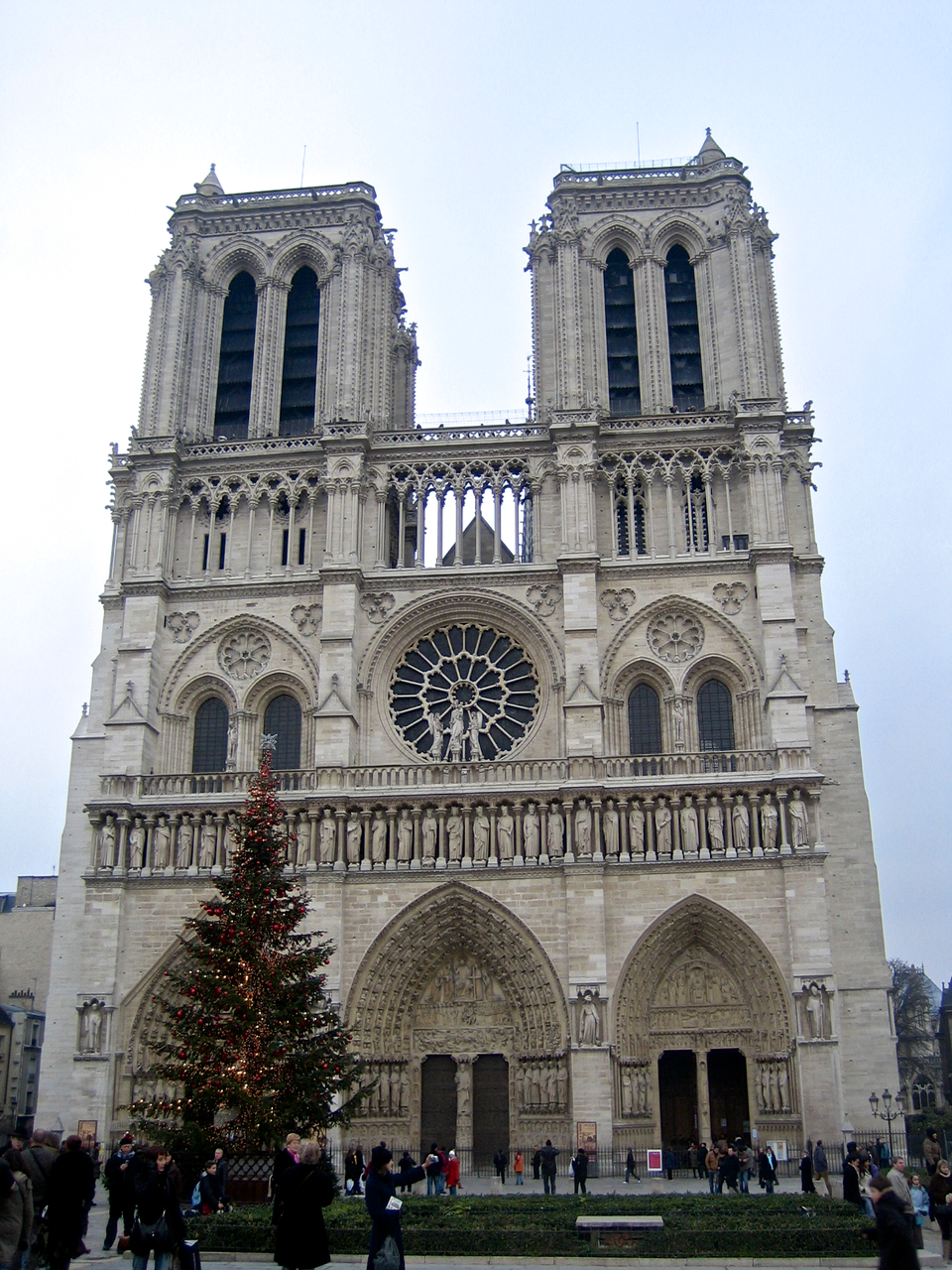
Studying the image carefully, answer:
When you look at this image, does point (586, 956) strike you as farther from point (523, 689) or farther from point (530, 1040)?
point (523, 689)

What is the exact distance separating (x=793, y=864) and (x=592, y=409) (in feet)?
39.7

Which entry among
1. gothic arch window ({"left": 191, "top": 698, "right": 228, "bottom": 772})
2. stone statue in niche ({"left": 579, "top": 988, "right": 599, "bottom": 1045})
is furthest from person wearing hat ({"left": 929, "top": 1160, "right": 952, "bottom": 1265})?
gothic arch window ({"left": 191, "top": 698, "right": 228, "bottom": 772})

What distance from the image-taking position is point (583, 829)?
89.6ft

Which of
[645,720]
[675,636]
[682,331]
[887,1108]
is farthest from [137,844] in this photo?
[682,331]

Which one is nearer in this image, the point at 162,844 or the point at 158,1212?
the point at 158,1212

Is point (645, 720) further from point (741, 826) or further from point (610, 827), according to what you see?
point (741, 826)

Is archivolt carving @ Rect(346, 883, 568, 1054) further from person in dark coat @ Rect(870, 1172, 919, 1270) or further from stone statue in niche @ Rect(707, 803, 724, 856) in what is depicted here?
person in dark coat @ Rect(870, 1172, 919, 1270)

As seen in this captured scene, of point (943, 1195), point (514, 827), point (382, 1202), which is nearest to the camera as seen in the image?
point (382, 1202)

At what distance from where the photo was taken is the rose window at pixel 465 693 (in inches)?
1187

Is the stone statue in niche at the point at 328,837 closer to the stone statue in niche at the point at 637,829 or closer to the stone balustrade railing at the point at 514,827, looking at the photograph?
the stone balustrade railing at the point at 514,827

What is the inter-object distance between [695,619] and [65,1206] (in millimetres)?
22258

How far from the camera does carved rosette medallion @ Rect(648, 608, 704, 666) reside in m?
30.0

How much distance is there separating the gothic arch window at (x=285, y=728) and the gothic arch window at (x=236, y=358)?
802 cm

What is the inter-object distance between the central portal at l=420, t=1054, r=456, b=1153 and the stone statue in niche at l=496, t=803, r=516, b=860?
15.1 feet
